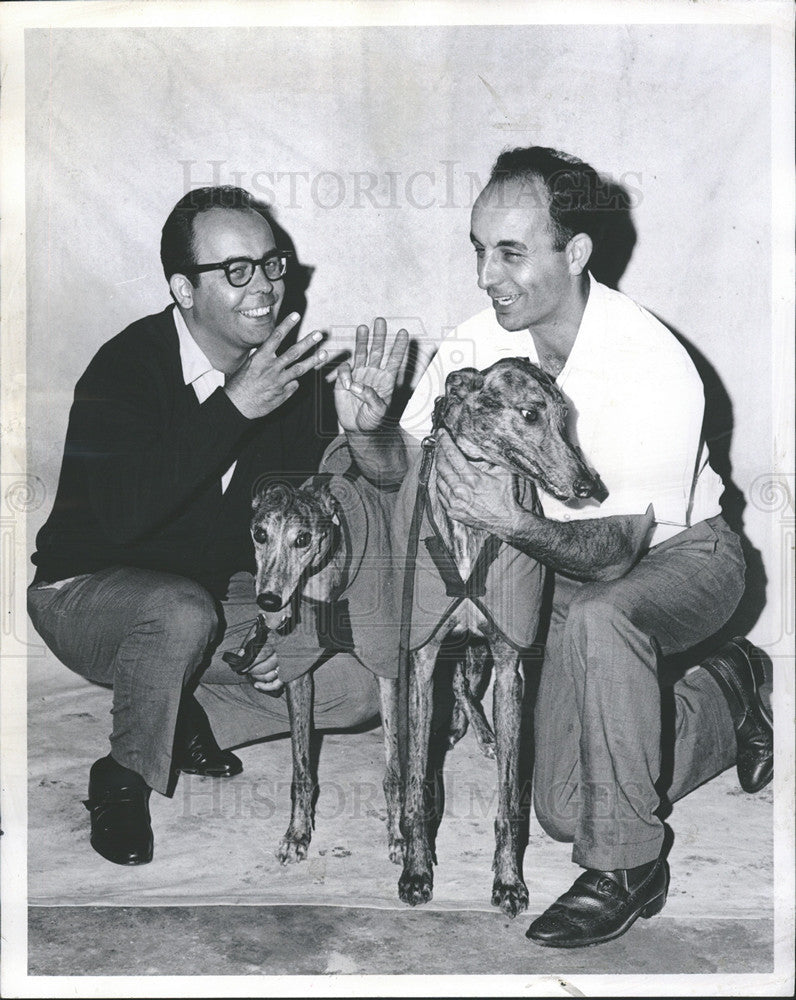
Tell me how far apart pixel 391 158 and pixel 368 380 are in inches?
25.4

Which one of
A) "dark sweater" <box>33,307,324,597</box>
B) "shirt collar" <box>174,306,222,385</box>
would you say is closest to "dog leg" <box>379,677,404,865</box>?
"dark sweater" <box>33,307,324,597</box>

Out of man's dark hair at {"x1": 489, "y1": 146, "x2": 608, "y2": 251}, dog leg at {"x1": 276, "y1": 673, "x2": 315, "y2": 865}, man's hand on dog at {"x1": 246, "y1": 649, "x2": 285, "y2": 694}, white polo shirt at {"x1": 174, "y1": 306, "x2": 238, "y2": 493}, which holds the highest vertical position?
man's dark hair at {"x1": 489, "y1": 146, "x2": 608, "y2": 251}

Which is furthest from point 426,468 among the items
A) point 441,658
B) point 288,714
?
point 288,714

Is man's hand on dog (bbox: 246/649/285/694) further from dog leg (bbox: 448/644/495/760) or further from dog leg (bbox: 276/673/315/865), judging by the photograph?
dog leg (bbox: 448/644/495/760)

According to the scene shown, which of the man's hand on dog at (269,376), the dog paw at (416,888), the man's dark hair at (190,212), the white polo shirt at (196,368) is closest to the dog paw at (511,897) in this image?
the dog paw at (416,888)

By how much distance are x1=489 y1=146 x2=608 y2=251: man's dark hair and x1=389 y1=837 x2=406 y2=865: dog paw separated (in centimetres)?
172

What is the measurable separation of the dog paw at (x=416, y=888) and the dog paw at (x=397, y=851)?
0.22 feet

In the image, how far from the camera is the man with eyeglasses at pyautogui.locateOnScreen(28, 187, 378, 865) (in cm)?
335

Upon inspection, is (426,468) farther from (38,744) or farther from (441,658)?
(38,744)

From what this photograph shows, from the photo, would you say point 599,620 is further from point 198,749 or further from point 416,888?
point 198,749

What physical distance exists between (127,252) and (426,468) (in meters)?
1.11

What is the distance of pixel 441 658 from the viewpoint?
327 cm

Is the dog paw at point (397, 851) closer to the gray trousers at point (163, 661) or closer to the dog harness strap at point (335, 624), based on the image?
the gray trousers at point (163, 661)

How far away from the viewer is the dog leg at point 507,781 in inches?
124
